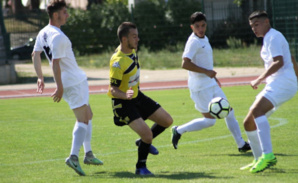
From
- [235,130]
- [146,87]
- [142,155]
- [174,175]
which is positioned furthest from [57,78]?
[146,87]

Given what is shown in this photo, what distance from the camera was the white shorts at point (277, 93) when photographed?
6391mm

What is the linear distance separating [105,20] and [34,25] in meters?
6.71

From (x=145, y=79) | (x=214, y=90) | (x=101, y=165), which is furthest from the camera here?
(x=145, y=79)

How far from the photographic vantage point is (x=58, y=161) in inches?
307

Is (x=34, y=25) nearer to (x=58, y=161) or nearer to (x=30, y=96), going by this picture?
(x=30, y=96)

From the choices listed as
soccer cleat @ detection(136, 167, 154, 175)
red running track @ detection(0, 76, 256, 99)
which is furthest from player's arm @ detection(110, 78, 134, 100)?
red running track @ detection(0, 76, 256, 99)

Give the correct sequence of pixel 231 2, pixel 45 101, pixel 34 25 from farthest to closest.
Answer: pixel 231 2 → pixel 34 25 → pixel 45 101

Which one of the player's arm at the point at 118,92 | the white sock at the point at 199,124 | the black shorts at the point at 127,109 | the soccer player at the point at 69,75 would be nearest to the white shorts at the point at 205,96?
the white sock at the point at 199,124

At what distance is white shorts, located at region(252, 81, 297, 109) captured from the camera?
6391mm

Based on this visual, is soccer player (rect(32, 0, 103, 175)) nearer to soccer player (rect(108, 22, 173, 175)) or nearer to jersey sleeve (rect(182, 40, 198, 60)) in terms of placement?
soccer player (rect(108, 22, 173, 175))

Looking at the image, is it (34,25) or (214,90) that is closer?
(214,90)

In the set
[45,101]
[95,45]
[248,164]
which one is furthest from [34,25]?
[248,164]

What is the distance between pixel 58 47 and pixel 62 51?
0.08 meters

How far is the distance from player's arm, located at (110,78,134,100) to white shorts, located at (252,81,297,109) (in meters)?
1.59
